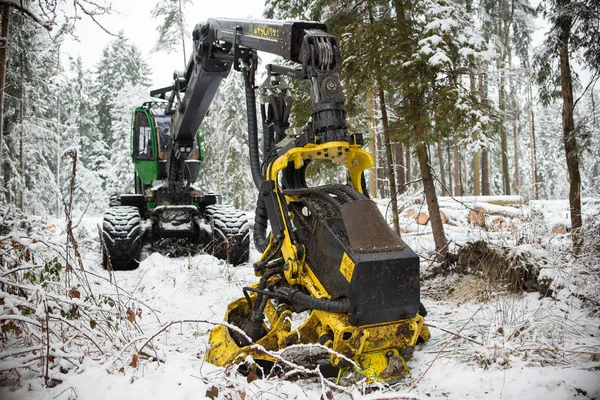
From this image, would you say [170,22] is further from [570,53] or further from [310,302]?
[310,302]

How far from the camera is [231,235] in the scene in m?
7.96

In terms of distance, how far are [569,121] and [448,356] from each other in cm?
506

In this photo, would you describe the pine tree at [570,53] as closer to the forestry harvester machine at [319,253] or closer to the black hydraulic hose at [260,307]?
the forestry harvester machine at [319,253]

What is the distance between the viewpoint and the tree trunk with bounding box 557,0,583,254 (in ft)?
20.7

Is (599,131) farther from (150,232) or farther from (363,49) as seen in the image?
(150,232)

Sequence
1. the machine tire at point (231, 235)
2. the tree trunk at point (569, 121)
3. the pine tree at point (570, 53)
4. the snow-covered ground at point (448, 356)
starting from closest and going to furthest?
the snow-covered ground at point (448, 356), the pine tree at point (570, 53), the tree trunk at point (569, 121), the machine tire at point (231, 235)

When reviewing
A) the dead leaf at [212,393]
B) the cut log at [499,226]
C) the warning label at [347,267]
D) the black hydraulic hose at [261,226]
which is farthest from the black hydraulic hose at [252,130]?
the cut log at [499,226]

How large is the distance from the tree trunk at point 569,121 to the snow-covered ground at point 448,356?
4.58 feet

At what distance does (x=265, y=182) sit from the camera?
163 inches

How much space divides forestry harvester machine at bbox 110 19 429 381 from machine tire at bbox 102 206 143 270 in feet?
12.8

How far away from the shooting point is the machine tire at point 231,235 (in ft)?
26.6

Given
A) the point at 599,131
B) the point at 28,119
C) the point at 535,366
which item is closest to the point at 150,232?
the point at 535,366

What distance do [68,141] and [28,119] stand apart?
1209 centimetres

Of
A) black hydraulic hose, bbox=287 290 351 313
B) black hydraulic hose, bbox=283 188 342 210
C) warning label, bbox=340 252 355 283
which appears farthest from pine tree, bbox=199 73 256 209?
warning label, bbox=340 252 355 283
